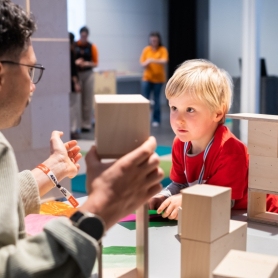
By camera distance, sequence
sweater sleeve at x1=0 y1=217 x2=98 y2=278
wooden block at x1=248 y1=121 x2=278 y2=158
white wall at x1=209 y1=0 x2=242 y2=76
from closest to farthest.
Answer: sweater sleeve at x1=0 y1=217 x2=98 y2=278, wooden block at x1=248 y1=121 x2=278 y2=158, white wall at x1=209 y1=0 x2=242 y2=76

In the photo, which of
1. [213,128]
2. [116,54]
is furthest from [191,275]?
[116,54]

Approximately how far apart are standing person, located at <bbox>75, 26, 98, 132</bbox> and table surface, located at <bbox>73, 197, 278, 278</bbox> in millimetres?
7304

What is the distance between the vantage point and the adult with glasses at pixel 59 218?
3.16 ft

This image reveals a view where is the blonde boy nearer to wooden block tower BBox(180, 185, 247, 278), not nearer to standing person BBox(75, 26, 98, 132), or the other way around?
wooden block tower BBox(180, 185, 247, 278)

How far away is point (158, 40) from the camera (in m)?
9.84

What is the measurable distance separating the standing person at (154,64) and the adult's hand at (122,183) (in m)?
8.77

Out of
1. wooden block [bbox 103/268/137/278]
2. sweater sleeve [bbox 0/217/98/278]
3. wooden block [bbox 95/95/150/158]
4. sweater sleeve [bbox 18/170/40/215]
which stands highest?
wooden block [bbox 95/95/150/158]

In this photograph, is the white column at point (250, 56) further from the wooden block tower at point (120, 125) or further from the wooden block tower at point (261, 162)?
the wooden block tower at point (120, 125)

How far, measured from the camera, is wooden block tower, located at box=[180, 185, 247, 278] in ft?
4.03

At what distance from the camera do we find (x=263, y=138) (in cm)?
182

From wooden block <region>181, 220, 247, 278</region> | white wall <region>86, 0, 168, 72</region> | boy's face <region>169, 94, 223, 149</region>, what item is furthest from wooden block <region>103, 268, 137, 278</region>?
white wall <region>86, 0, 168, 72</region>

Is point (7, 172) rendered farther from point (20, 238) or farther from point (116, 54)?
point (116, 54)

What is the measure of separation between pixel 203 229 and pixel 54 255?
408mm

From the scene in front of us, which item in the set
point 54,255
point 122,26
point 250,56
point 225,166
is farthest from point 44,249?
point 122,26
